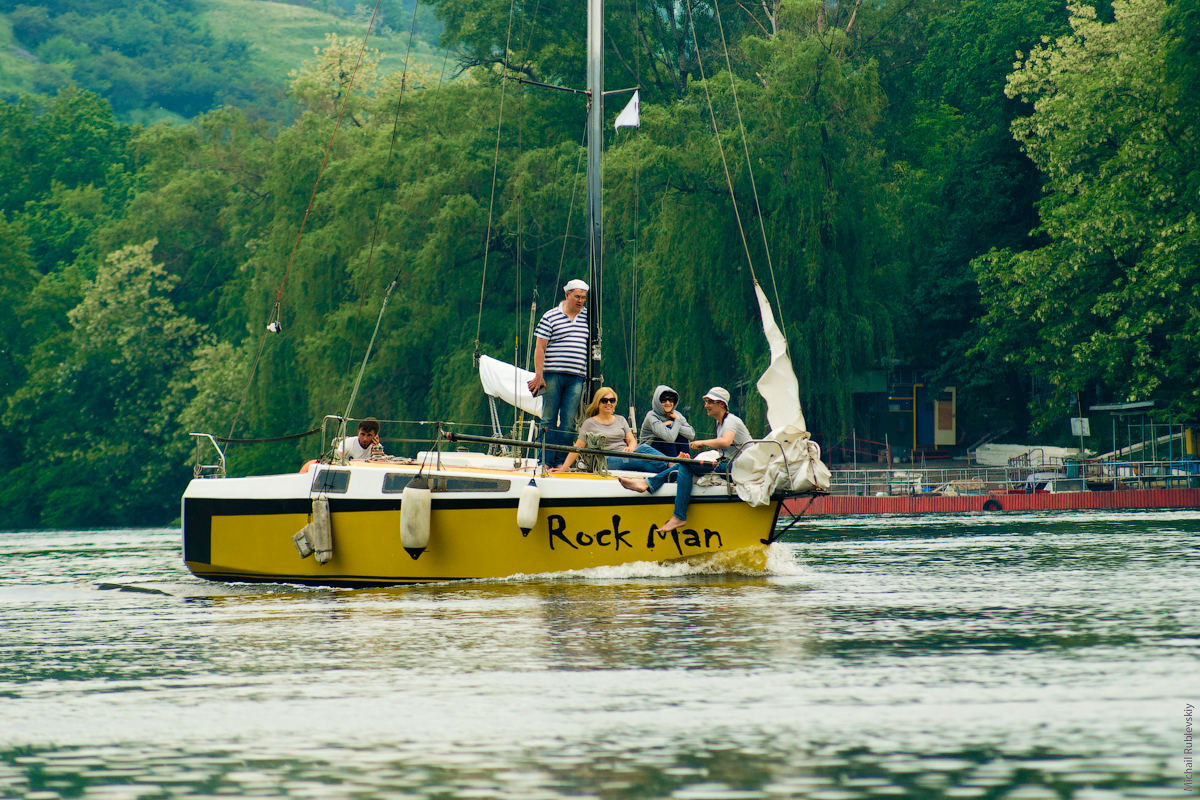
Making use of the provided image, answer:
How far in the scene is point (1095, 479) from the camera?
135 ft

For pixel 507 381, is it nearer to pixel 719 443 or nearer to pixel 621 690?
pixel 719 443

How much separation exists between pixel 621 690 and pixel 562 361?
8283 mm

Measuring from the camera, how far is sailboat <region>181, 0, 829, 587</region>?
15570mm

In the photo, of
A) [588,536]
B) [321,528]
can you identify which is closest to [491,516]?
[588,536]

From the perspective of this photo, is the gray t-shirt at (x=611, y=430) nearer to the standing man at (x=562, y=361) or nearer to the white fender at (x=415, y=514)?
the standing man at (x=562, y=361)

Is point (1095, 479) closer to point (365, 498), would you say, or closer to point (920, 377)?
point (920, 377)

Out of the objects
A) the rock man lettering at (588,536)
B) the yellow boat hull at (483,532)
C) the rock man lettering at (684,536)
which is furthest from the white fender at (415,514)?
the rock man lettering at (684,536)

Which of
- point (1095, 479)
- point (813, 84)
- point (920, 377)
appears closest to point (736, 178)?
point (813, 84)

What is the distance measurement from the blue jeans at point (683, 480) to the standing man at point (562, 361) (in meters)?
1.74

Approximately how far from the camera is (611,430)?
16469 millimetres

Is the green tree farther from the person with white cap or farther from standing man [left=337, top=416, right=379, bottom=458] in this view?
the person with white cap

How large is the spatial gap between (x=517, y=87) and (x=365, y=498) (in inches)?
1408

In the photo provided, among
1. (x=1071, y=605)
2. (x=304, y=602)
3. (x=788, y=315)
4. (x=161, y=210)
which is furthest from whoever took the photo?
(x=161, y=210)

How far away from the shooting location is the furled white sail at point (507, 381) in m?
20.1
